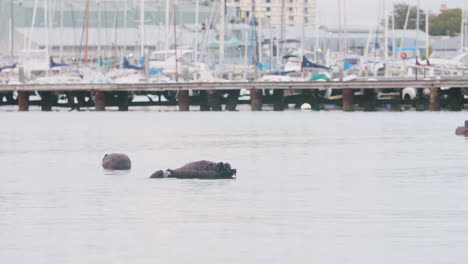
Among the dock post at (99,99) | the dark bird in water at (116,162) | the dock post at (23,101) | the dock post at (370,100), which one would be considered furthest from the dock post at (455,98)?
the dark bird in water at (116,162)

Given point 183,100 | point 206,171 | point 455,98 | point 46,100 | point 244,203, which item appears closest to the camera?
point 244,203

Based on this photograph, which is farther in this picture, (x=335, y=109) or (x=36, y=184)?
(x=335, y=109)

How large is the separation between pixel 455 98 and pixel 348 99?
22.3 feet

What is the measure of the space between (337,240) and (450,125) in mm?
45525

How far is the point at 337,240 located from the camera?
2017cm

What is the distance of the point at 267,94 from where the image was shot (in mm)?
92312

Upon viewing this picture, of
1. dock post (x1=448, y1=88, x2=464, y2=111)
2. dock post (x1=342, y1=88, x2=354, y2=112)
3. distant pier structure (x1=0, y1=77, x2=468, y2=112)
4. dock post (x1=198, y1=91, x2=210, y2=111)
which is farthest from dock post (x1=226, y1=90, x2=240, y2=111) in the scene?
dock post (x1=448, y1=88, x2=464, y2=111)

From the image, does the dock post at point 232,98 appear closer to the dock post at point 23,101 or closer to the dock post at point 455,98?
the dock post at point 23,101

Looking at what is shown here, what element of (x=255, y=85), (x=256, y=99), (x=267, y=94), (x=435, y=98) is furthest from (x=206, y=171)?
(x=267, y=94)

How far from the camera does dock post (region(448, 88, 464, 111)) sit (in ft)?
276

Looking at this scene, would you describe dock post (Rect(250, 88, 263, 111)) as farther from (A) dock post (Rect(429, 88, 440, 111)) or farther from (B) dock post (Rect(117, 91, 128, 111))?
(A) dock post (Rect(429, 88, 440, 111))

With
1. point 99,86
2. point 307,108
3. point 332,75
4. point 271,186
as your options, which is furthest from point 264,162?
point 332,75

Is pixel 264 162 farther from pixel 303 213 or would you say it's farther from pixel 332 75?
pixel 332 75

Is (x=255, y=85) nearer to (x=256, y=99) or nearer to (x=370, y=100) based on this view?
(x=256, y=99)
